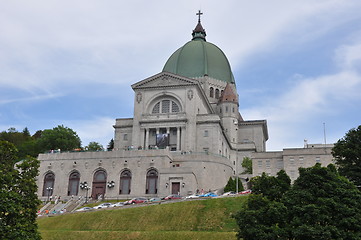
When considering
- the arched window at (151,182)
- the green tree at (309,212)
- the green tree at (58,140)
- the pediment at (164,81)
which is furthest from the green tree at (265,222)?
the green tree at (58,140)

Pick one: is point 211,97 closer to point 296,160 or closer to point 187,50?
point 187,50

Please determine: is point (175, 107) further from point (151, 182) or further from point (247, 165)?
point (151, 182)

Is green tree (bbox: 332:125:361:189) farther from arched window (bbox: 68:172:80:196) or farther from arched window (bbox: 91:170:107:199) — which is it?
arched window (bbox: 68:172:80:196)

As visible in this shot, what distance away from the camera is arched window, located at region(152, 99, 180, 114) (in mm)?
93812

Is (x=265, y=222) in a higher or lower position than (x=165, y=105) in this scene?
lower

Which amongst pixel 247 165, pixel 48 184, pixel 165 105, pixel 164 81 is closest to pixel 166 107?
pixel 165 105

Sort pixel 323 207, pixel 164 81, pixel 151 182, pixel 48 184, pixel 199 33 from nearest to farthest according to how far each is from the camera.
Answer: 1. pixel 323 207
2. pixel 151 182
3. pixel 48 184
4. pixel 164 81
5. pixel 199 33

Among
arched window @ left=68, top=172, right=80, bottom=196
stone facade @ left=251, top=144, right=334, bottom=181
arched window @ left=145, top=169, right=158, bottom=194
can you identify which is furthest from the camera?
stone facade @ left=251, top=144, right=334, bottom=181

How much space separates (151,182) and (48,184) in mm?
18108

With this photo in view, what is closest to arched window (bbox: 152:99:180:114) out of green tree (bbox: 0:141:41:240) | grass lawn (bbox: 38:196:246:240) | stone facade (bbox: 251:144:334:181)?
stone facade (bbox: 251:144:334:181)

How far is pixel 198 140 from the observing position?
3634 inches

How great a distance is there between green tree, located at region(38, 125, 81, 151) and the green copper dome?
2892 centimetres

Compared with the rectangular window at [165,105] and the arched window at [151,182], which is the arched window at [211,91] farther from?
the arched window at [151,182]

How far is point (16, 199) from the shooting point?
3506 centimetres
